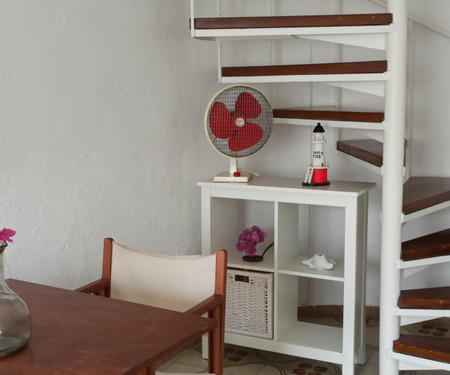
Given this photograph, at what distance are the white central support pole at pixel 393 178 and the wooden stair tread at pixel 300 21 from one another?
92 mm

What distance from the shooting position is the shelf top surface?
3.27 m

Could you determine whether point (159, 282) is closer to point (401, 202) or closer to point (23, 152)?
point (23, 152)

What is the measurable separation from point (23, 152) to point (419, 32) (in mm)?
2550

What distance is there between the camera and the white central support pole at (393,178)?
300 centimetres

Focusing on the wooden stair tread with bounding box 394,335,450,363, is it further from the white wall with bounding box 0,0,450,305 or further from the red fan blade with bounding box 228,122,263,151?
the red fan blade with bounding box 228,122,263,151

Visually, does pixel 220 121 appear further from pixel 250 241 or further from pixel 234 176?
pixel 250 241

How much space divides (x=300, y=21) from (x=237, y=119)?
0.69 m

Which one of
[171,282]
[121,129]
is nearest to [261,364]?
[171,282]

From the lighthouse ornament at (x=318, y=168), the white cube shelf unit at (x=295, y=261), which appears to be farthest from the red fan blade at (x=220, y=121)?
the lighthouse ornament at (x=318, y=168)

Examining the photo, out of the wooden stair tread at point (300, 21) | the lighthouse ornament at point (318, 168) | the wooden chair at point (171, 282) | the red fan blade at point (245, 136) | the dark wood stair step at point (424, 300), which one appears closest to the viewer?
the wooden chair at point (171, 282)

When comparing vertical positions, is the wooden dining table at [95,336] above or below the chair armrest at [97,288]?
above

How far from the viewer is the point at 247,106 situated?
11.6 feet

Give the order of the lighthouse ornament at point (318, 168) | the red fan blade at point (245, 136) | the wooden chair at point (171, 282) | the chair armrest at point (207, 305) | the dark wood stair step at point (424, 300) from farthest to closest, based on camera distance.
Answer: the red fan blade at point (245, 136) < the lighthouse ornament at point (318, 168) < the dark wood stair step at point (424, 300) < the wooden chair at point (171, 282) < the chair armrest at point (207, 305)

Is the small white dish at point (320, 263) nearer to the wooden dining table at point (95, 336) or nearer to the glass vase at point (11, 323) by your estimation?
the wooden dining table at point (95, 336)
